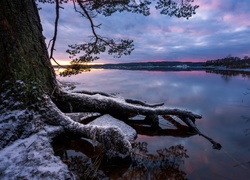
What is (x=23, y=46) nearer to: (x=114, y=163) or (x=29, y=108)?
(x=29, y=108)

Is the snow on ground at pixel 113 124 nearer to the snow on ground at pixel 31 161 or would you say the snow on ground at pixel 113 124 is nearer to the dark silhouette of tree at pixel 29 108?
the dark silhouette of tree at pixel 29 108

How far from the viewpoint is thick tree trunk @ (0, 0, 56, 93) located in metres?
3.63

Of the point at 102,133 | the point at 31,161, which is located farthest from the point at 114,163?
the point at 31,161

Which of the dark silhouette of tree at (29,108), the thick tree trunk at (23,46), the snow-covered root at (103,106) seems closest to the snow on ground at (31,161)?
the dark silhouette of tree at (29,108)

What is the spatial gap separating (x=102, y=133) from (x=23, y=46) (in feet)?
8.02

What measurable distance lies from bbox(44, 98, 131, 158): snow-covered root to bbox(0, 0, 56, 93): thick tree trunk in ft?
2.27

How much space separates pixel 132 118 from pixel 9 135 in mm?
5170

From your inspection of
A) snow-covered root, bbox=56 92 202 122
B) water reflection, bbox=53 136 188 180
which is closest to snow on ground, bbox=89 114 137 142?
snow-covered root, bbox=56 92 202 122

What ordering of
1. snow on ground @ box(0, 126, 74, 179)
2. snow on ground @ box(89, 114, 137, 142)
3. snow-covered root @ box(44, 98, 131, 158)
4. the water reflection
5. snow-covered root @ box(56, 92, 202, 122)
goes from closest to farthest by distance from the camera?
snow on ground @ box(0, 126, 74, 179) → the water reflection → snow-covered root @ box(44, 98, 131, 158) → snow on ground @ box(89, 114, 137, 142) → snow-covered root @ box(56, 92, 202, 122)

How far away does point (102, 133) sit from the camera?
361 centimetres

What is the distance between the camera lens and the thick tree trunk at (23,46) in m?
3.63

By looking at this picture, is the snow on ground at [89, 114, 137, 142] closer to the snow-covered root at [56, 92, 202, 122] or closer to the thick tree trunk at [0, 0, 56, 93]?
the snow-covered root at [56, 92, 202, 122]

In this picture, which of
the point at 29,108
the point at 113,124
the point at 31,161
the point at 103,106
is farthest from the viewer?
the point at 103,106

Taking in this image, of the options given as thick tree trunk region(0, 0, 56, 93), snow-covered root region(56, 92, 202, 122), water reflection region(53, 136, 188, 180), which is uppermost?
thick tree trunk region(0, 0, 56, 93)
